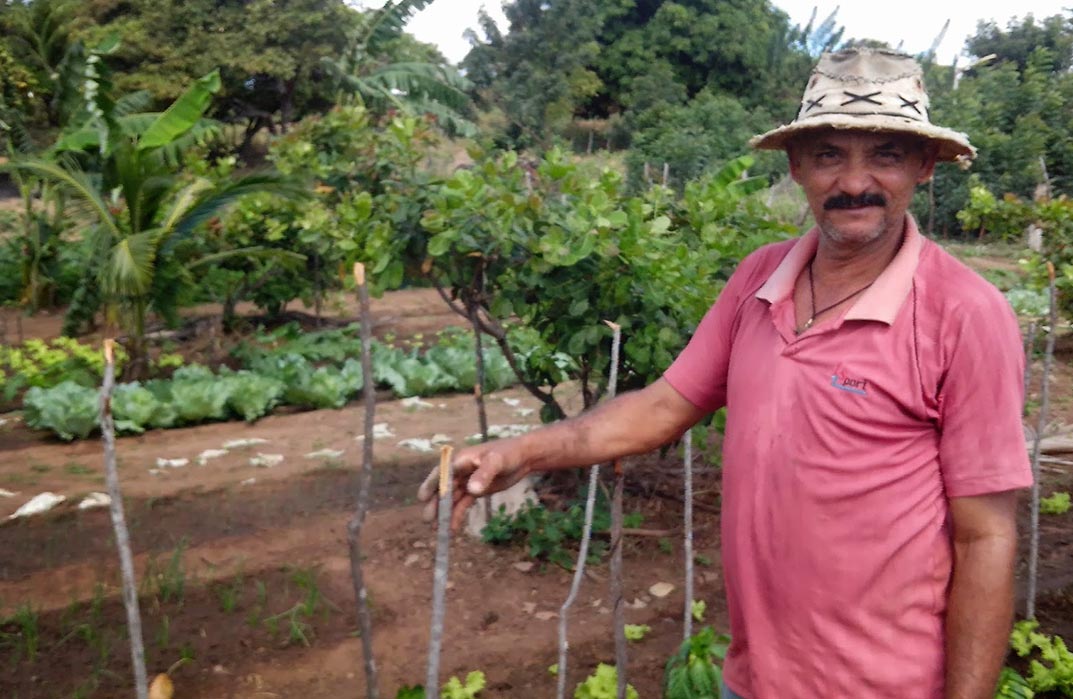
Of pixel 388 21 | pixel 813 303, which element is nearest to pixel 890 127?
pixel 813 303

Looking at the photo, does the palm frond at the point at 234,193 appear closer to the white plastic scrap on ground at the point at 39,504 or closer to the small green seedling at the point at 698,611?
the white plastic scrap on ground at the point at 39,504

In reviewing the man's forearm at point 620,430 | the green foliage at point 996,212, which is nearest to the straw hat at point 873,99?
the man's forearm at point 620,430

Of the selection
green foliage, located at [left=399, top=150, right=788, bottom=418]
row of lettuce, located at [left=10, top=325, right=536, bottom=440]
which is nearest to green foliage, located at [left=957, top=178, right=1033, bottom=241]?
green foliage, located at [left=399, top=150, right=788, bottom=418]

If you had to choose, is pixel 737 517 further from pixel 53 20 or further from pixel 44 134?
pixel 44 134

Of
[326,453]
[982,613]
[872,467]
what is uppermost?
[872,467]

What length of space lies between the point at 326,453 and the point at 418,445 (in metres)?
0.59

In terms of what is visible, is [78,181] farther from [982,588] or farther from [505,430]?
[982,588]

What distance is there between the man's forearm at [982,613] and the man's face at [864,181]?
55cm

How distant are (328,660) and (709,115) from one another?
20.6 meters

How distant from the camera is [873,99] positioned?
4.95 ft

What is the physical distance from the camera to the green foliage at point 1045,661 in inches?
112

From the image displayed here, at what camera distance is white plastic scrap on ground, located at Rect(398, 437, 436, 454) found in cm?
563

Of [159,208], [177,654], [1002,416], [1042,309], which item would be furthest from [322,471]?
[1042,309]

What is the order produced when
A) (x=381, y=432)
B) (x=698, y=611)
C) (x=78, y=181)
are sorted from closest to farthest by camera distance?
1. (x=698, y=611)
2. (x=381, y=432)
3. (x=78, y=181)
